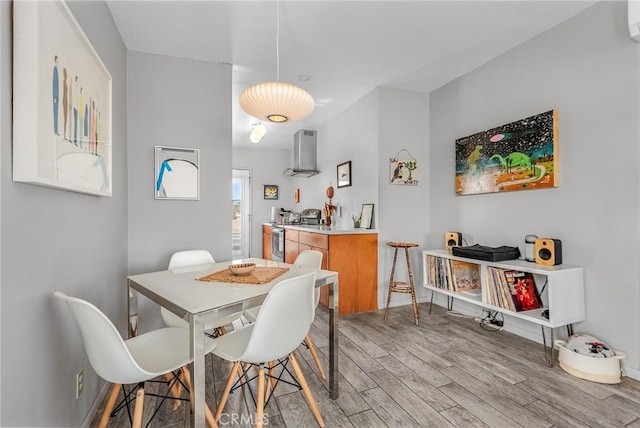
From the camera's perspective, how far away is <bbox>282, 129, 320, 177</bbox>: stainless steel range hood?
5.12m

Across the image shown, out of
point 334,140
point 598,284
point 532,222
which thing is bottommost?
point 598,284

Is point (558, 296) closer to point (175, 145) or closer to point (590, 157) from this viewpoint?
point (590, 157)

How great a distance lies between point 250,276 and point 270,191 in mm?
5129

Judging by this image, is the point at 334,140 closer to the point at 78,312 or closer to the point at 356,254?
the point at 356,254

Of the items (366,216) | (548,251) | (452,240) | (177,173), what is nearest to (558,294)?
(548,251)

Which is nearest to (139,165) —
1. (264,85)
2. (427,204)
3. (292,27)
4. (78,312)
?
(264,85)

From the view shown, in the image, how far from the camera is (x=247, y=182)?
6.72m

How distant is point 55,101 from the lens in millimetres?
1205

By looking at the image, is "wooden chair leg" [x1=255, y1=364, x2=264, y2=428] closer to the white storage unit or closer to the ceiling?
the white storage unit

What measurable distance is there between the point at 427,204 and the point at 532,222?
1.28 metres

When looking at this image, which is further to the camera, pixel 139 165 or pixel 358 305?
pixel 358 305

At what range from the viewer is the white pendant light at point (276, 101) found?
1969 millimetres

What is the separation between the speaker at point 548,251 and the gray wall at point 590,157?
0.24 ft

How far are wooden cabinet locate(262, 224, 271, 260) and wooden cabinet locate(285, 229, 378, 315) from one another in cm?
253
